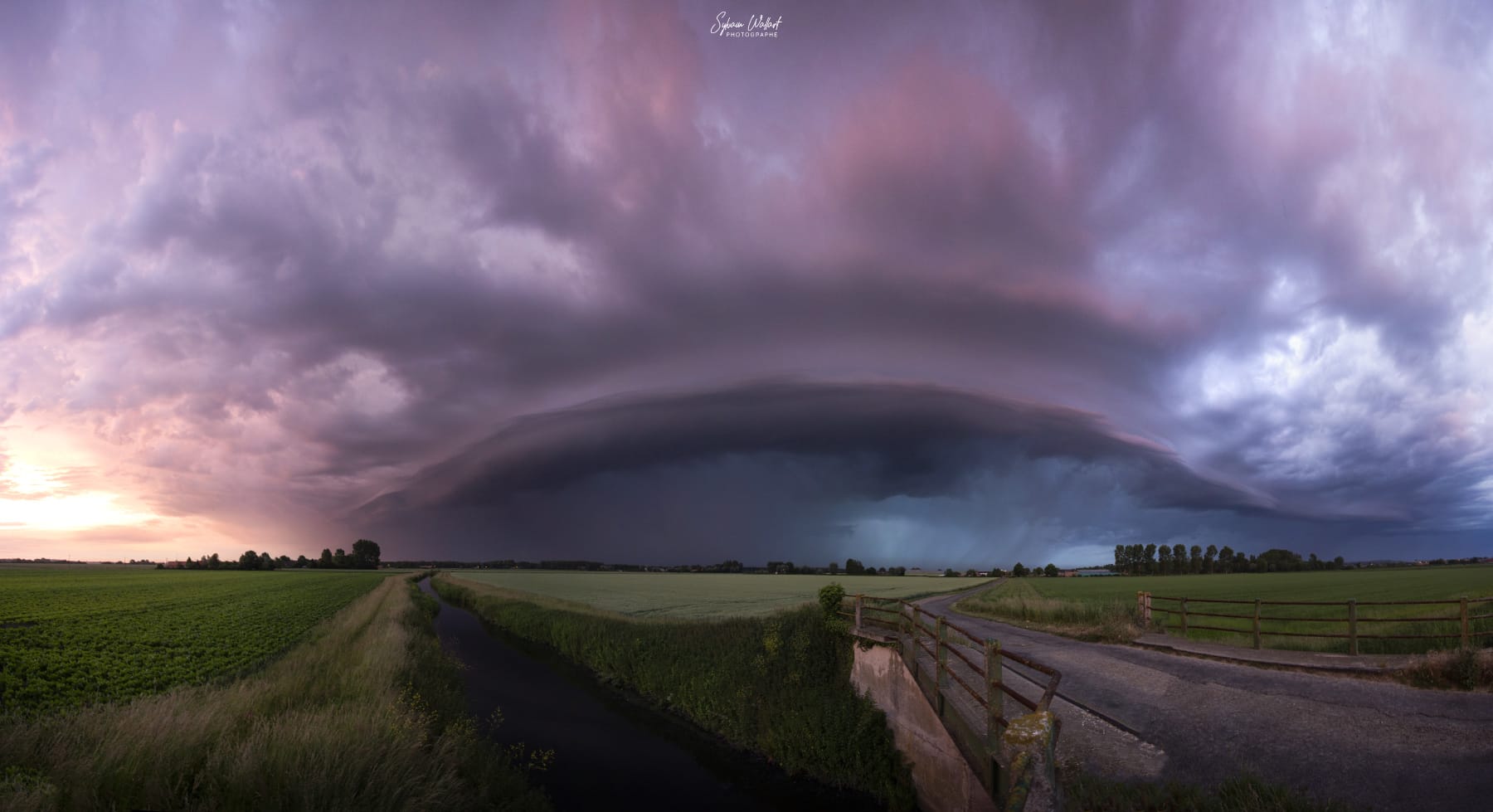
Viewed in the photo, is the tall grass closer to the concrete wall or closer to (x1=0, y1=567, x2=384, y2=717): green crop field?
the concrete wall

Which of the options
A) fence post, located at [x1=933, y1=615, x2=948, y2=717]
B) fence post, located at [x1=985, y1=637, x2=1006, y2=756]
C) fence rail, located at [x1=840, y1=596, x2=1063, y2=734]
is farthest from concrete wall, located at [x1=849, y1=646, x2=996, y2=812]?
fence post, located at [x1=985, y1=637, x2=1006, y2=756]

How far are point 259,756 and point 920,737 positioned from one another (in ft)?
39.0

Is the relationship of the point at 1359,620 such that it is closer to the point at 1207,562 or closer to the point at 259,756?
the point at 259,756

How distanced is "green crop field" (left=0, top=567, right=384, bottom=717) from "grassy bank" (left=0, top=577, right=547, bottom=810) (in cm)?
287

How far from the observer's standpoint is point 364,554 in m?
192

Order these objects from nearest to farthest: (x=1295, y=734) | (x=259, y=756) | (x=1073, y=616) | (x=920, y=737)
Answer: (x=259, y=756) → (x=1295, y=734) → (x=920, y=737) → (x=1073, y=616)

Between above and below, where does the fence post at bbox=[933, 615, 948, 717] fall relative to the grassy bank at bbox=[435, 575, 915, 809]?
above

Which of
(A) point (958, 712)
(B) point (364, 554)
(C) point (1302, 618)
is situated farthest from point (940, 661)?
(B) point (364, 554)

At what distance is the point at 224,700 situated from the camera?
12781 millimetres

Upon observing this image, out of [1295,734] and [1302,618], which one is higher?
[1302,618]

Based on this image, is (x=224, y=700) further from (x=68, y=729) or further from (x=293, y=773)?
(x=293, y=773)

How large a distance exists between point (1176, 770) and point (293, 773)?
12956 mm

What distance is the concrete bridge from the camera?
3959 millimetres

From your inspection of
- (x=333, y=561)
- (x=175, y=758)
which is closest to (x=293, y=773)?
(x=175, y=758)
